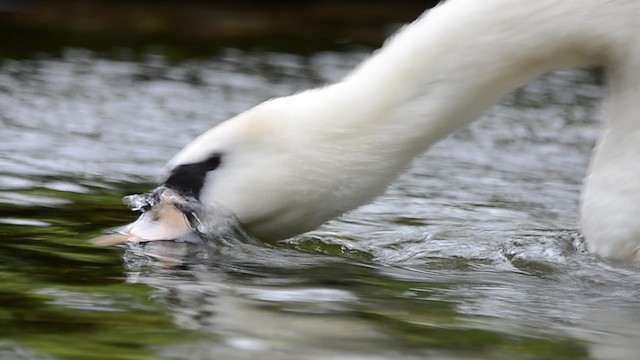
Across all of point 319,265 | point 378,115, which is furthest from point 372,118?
point 319,265

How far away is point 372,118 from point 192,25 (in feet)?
43.6

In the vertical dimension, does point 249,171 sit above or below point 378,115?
below

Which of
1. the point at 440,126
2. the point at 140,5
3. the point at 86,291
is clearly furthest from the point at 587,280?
the point at 140,5

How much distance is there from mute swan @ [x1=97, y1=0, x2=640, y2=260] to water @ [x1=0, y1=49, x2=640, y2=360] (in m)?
0.25

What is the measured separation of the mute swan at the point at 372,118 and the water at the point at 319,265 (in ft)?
0.83

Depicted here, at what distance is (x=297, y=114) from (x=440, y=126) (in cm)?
53

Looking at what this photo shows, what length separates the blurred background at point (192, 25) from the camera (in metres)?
16.0

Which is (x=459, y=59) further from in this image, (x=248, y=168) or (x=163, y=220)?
(x=163, y=220)

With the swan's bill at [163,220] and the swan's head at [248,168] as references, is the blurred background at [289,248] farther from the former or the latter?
the swan's head at [248,168]

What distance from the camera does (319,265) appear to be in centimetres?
594

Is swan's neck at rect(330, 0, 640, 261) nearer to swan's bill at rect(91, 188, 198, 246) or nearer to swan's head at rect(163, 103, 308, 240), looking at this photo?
swan's head at rect(163, 103, 308, 240)

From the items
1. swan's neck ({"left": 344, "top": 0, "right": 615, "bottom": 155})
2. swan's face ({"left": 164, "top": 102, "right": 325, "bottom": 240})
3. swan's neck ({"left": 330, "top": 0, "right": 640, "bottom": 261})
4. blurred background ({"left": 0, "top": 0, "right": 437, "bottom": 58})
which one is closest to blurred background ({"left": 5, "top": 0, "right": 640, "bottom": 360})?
swan's face ({"left": 164, "top": 102, "right": 325, "bottom": 240})

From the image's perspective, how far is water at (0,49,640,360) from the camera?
4.35 m

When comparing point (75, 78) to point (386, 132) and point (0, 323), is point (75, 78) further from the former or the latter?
point (0, 323)
